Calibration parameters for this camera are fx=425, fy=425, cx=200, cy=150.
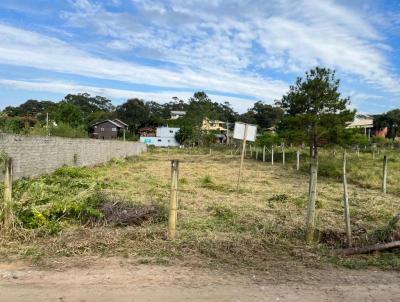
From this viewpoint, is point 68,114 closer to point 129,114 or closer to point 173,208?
point 129,114

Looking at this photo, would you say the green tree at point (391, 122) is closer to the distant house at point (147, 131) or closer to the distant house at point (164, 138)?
the distant house at point (164, 138)

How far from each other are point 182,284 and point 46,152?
12.2 m

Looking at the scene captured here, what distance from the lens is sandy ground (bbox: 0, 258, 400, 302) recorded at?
407cm

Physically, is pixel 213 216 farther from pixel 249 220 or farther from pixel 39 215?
pixel 39 215

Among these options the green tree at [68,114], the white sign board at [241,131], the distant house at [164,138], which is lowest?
the distant house at [164,138]

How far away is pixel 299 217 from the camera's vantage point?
7.89 m

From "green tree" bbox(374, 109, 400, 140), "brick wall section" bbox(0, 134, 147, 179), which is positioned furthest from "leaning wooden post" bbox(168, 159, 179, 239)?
"green tree" bbox(374, 109, 400, 140)

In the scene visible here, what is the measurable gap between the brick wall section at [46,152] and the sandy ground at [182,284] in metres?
7.36

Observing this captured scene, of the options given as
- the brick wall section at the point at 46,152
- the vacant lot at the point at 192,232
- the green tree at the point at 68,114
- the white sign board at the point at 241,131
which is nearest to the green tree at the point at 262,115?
the green tree at the point at 68,114

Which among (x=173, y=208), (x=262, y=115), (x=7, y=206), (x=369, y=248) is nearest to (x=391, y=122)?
(x=262, y=115)

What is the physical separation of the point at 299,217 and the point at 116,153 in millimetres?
23288

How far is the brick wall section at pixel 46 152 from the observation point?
12.5 meters

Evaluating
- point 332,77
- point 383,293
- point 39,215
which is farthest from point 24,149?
point 332,77

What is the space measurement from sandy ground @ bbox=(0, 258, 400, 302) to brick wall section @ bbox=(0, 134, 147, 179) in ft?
24.1
